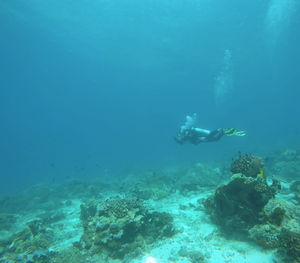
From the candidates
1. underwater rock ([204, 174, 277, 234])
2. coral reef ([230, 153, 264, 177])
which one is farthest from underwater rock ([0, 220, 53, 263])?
coral reef ([230, 153, 264, 177])

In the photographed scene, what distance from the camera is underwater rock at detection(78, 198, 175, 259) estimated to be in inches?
269

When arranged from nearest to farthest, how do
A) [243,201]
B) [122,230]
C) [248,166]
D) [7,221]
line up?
[243,201] → [122,230] → [248,166] → [7,221]

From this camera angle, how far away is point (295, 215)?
703cm

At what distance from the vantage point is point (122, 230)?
687cm

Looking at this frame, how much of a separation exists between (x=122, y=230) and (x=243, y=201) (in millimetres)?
3480

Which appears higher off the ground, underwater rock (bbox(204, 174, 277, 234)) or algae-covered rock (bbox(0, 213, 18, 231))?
algae-covered rock (bbox(0, 213, 18, 231))

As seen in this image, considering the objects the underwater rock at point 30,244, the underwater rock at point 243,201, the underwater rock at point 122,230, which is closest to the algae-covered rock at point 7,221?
the underwater rock at point 30,244

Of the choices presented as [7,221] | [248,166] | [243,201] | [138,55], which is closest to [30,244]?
[7,221]

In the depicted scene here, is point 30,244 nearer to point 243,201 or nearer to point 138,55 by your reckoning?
point 243,201

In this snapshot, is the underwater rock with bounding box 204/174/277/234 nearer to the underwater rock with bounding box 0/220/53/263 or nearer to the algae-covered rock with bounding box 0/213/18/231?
the underwater rock with bounding box 0/220/53/263

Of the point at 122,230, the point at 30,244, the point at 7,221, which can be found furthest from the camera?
the point at 7,221

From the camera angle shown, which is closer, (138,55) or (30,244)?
(30,244)

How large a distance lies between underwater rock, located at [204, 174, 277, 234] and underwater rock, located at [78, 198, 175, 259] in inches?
72.8

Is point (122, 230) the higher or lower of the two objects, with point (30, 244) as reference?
lower
